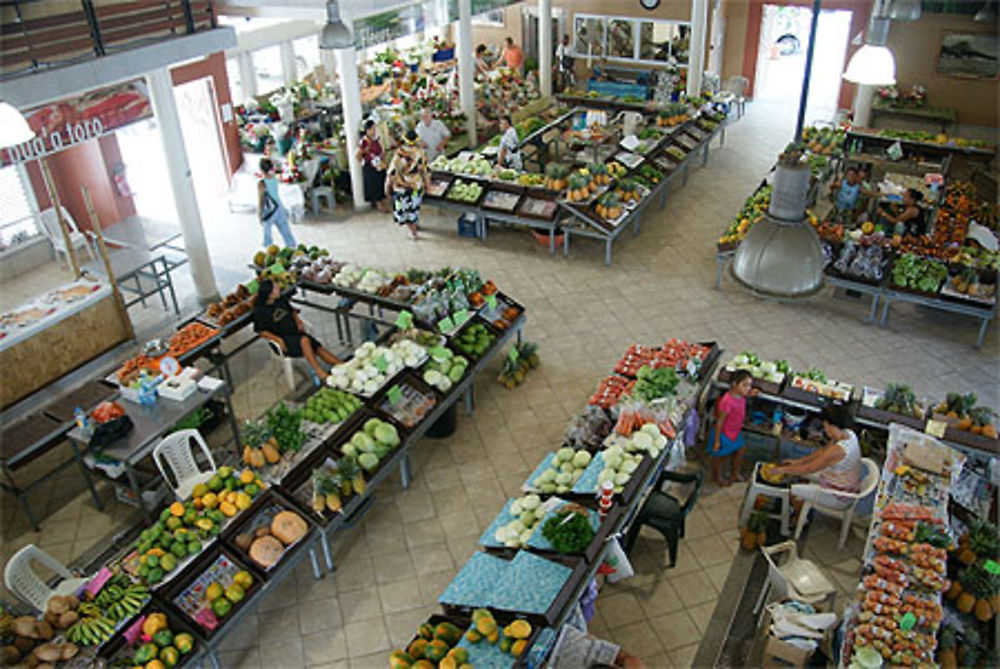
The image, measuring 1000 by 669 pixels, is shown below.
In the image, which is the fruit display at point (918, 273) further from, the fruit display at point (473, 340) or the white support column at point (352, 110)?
the white support column at point (352, 110)

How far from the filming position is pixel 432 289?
10312 millimetres

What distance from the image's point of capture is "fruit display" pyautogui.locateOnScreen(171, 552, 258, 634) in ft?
21.0

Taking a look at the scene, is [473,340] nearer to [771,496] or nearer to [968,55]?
[771,496]

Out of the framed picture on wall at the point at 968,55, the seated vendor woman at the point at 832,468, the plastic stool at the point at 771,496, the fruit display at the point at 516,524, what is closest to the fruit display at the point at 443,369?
Result: the fruit display at the point at 516,524

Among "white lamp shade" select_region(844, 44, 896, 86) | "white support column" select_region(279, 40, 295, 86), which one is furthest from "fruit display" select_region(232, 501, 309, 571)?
"white support column" select_region(279, 40, 295, 86)

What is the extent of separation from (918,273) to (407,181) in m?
8.05

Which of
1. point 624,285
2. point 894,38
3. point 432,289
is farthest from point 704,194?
point 432,289

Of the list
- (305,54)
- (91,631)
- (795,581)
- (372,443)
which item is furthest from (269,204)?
(305,54)

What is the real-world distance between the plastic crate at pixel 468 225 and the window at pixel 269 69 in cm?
838

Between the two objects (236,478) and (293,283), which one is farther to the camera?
Answer: (293,283)

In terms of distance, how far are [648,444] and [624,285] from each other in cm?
550

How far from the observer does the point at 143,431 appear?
26.9ft

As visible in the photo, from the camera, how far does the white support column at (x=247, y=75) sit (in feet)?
61.1

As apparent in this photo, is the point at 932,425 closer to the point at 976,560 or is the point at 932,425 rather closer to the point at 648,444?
the point at 976,560
